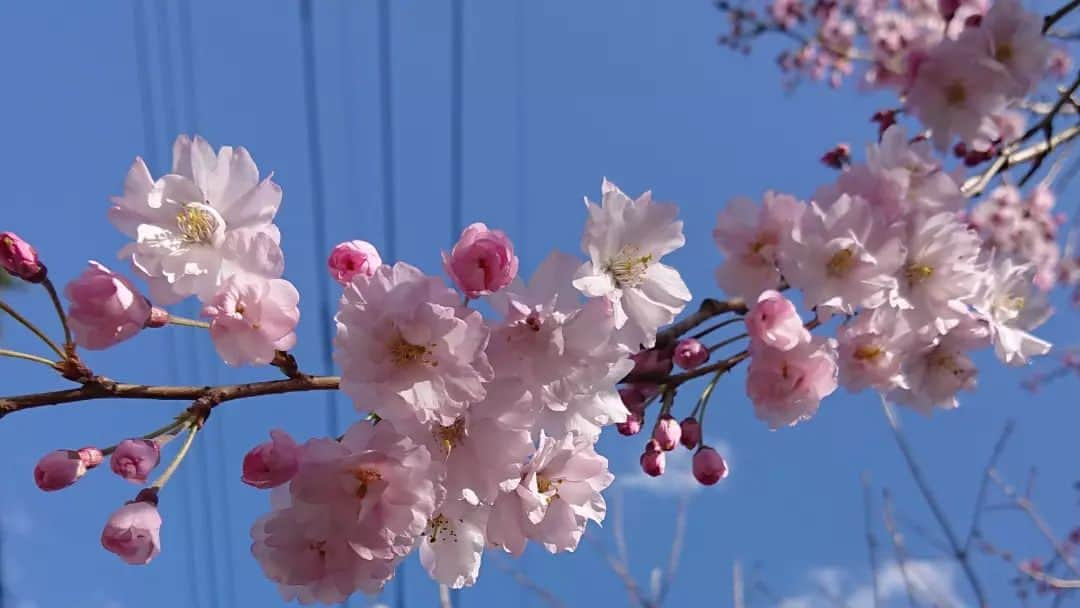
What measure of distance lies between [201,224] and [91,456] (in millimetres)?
354

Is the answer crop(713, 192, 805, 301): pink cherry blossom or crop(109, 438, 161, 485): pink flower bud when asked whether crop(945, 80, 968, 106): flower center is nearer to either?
crop(713, 192, 805, 301): pink cherry blossom

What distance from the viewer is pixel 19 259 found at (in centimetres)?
104

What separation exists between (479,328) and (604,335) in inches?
7.3

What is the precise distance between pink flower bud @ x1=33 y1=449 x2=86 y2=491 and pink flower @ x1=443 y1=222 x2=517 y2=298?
548mm

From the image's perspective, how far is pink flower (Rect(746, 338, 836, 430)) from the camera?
129cm

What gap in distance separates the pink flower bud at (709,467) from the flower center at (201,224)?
89 cm

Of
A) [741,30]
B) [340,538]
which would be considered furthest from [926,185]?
[741,30]

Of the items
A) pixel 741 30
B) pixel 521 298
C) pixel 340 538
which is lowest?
pixel 340 538

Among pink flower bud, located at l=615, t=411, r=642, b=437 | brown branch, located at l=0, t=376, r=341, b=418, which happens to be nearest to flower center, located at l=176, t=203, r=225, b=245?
brown branch, located at l=0, t=376, r=341, b=418

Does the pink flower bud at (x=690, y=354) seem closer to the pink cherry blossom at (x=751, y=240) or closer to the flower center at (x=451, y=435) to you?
the pink cherry blossom at (x=751, y=240)

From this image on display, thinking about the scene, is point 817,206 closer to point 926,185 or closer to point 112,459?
point 926,185

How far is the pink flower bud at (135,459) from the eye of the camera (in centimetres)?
103

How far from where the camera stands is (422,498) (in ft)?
3.44

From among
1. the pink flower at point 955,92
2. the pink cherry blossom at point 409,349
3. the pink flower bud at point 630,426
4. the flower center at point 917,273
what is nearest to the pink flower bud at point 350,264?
the pink cherry blossom at point 409,349
